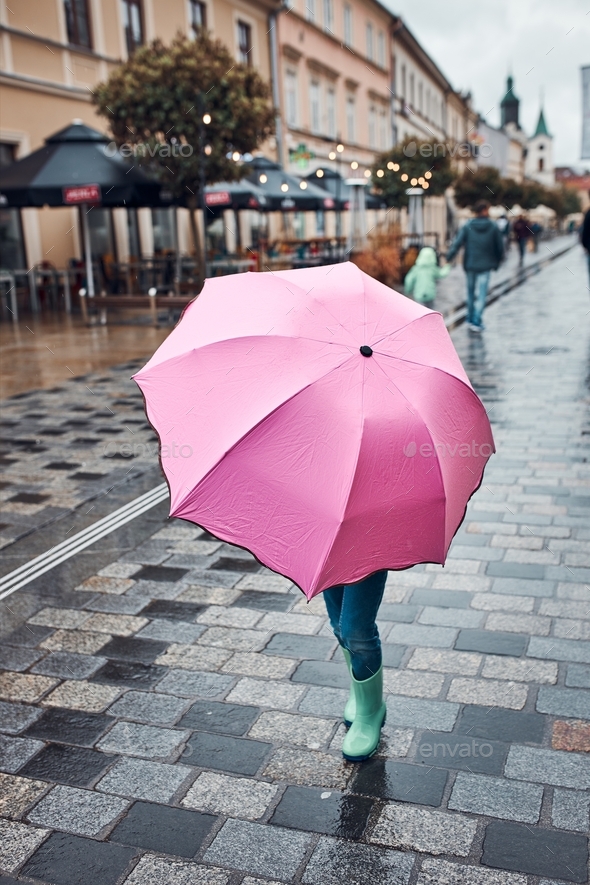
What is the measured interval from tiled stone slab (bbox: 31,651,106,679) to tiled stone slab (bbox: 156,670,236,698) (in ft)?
1.09

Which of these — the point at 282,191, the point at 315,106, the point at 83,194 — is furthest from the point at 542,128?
the point at 83,194

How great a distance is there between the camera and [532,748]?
301cm

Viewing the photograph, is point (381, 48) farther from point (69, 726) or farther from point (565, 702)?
point (69, 726)

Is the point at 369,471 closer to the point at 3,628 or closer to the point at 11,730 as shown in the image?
the point at 11,730

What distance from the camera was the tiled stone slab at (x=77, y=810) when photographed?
2680mm

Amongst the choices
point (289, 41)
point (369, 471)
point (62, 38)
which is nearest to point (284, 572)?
point (369, 471)

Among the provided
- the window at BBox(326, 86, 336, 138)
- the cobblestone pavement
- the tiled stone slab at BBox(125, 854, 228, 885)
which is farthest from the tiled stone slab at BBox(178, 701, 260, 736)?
the window at BBox(326, 86, 336, 138)

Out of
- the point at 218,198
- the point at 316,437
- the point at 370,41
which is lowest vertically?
the point at 316,437

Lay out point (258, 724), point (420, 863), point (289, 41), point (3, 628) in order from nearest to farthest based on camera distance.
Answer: point (420, 863) < point (258, 724) < point (3, 628) < point (289, 41)

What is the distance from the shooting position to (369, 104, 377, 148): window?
39438 millimetres

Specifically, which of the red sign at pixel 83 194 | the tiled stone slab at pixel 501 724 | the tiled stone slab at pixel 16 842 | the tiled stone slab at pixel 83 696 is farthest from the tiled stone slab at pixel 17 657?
the red sign at pixel 83 194

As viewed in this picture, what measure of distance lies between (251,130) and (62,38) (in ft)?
18.2

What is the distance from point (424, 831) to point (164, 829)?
77 cm

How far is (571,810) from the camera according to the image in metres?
2.67
